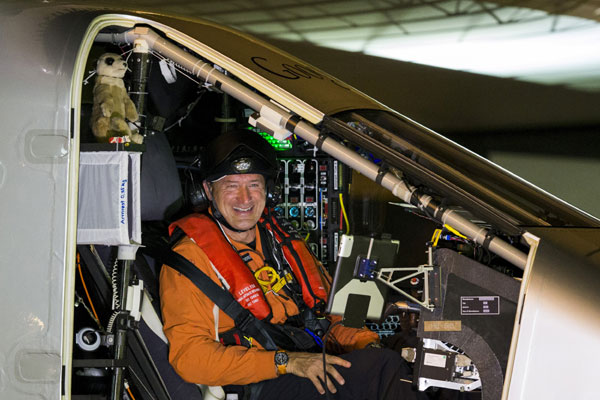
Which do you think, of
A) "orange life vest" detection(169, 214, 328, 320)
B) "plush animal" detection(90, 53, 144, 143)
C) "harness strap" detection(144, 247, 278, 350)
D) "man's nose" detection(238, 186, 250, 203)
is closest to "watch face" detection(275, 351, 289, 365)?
"harness strap" detection(144, 247, 278, 350)

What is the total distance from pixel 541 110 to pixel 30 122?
19.0 feet

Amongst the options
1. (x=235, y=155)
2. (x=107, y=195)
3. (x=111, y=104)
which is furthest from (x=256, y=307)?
(x=111, y=104)

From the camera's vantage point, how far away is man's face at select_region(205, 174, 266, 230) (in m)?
2.52

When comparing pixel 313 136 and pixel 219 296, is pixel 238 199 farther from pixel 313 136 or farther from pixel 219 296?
pixel 313 136

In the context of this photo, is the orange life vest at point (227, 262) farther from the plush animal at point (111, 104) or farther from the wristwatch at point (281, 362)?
the plush animal at point (111, 104)

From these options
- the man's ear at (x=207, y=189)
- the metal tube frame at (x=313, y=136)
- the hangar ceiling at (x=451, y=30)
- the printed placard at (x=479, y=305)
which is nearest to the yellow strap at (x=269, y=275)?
the man's ear at (x=207, y=189)

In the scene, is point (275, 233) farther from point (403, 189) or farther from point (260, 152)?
point (403, 189)

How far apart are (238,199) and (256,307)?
0.47 m

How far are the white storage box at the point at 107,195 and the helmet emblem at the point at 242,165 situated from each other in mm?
599

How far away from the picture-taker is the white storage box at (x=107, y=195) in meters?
1.87

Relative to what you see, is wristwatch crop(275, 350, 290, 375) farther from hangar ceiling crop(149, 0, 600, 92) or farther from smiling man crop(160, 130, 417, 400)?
hangar ceiling crop(149, 0, 600, 92)

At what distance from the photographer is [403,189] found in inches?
65.1

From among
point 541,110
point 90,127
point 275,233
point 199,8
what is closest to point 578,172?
point 541,110

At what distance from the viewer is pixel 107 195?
6.18 ft
